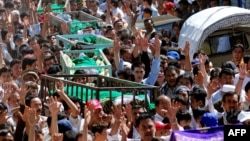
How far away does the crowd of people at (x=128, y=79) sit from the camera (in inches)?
371

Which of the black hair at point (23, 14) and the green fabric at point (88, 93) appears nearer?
the green fabric at point (88, 93)

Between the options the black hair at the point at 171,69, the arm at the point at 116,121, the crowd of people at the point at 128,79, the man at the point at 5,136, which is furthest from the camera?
the black hair at the point at 171,69

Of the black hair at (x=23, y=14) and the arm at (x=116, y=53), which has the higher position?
the black hair at (x=23, y=14)

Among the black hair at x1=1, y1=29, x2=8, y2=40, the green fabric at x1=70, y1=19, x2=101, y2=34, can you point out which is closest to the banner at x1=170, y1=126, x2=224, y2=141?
the black hair at x1=1, y1=29, x2=8, y2=40

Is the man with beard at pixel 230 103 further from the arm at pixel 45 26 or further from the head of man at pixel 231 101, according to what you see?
the arm at pixel 45 26

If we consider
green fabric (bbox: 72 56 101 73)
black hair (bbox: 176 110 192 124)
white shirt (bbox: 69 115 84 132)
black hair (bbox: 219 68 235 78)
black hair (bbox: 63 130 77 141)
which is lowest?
white shirt (bbox: 69 115 84 132)

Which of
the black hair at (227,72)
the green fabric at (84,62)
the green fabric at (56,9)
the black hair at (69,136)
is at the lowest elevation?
the black hair at (69,136)

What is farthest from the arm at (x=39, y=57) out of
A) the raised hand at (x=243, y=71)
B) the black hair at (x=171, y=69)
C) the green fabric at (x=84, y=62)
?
the raised hand at (x=243, y=71)

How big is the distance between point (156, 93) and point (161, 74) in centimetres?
129

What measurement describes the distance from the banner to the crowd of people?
1.20ft

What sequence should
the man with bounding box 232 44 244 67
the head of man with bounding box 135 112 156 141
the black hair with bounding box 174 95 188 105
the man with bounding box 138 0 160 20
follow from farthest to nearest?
1. the man with bounding box 138 0 160 20
2. the man with bounding box 232 44 244 67
3. the black hair with bounding box 174 95 188 105
4. the head of man with bounding box 135 112 156 141

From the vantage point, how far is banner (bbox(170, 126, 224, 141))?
869cm

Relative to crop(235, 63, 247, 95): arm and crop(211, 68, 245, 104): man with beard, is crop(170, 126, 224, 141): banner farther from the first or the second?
crop(211, 68, 245, 104): man with beard

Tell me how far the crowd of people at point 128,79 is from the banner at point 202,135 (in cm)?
37
